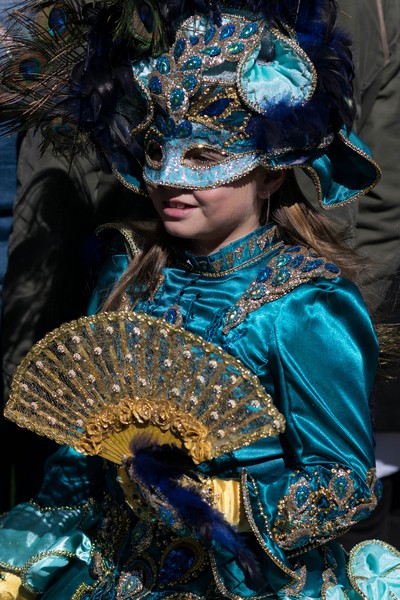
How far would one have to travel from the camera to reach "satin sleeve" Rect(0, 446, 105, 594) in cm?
238

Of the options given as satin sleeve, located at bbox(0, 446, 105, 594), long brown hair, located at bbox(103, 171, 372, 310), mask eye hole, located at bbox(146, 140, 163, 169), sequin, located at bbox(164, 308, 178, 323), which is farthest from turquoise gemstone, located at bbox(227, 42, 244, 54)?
satin sleeve, located at bbox(0, 446, 105, 594)

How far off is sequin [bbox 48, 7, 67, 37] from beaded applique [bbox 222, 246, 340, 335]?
73cm

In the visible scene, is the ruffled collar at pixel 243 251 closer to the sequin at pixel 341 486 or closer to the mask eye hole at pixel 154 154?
the mask eye hole at pixel 154 154

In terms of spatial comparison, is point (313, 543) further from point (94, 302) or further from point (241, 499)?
point (94, 302)

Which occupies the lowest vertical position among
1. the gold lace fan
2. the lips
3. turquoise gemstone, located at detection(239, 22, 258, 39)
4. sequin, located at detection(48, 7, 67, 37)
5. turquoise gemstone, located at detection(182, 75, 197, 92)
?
the gold lace fan

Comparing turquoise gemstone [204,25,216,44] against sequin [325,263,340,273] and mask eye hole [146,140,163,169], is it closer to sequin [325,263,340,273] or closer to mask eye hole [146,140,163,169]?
mask eye hole [146,140,163,169]

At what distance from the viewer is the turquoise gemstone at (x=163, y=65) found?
218cm

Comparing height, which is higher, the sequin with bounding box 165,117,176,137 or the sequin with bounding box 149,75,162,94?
the sequin with bounding box 149,75,162,94

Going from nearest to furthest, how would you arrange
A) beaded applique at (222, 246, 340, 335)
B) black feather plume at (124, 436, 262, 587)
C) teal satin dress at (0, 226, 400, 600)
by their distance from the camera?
1. black feather plume at (124, 436, 262, 587)
2. teal satin dress at (0, 226, 400, 600)
3. beaded applique at (222, 246, 340, 335)

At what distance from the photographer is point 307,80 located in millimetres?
2176

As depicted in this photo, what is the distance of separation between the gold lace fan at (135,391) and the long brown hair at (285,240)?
1.24 ft

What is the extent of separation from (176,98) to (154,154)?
0.19 m

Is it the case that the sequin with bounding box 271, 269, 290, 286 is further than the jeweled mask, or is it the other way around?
the sequin with bounding box 271, 269, 290, 286

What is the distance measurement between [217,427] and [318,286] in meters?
0.41
